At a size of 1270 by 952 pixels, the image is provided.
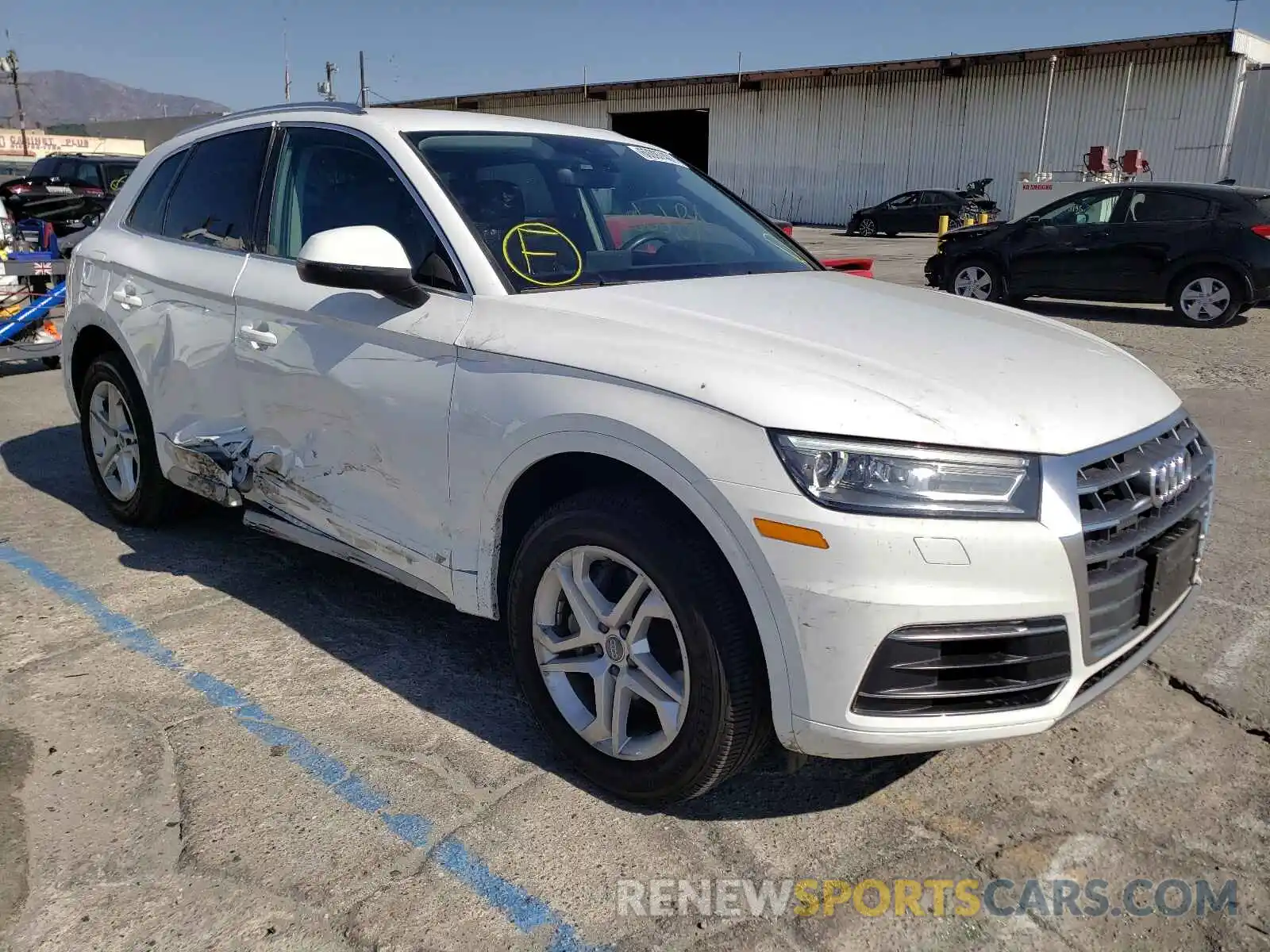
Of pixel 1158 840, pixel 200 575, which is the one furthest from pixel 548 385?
pixel 200 575

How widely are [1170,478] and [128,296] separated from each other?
3995 millimetres

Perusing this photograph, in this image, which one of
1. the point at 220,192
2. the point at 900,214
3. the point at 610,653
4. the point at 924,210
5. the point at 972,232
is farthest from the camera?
the point at 900,214

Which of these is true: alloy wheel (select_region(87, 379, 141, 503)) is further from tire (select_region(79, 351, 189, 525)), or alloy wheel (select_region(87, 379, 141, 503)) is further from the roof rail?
the roof rail

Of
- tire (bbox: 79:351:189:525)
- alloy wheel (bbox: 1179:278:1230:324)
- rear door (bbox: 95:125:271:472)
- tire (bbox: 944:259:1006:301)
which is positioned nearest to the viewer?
rear door (bbox: 95:125:271:472)

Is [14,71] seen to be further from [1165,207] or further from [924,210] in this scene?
[1165,207]

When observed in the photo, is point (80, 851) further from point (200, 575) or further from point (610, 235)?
point (610, 235)

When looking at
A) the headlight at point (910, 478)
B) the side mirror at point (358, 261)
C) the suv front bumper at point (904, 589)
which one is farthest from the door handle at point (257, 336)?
the headlight at point (910, 478)

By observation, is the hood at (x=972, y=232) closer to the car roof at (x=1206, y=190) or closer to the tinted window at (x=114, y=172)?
the car roof at (x=1206, y=190)

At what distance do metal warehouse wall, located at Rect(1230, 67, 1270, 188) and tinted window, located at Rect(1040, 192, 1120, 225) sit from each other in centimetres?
1793

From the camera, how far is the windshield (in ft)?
10.1

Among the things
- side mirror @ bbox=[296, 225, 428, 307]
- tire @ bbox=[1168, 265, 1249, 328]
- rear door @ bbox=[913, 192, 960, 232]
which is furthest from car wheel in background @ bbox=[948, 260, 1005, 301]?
rear door @ bbox=[913, 192, 960, 232]

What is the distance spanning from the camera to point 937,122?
A: 3316 cm

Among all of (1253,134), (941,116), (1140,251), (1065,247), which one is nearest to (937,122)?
(941,116)

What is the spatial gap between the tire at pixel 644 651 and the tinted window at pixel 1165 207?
11.6 metres
